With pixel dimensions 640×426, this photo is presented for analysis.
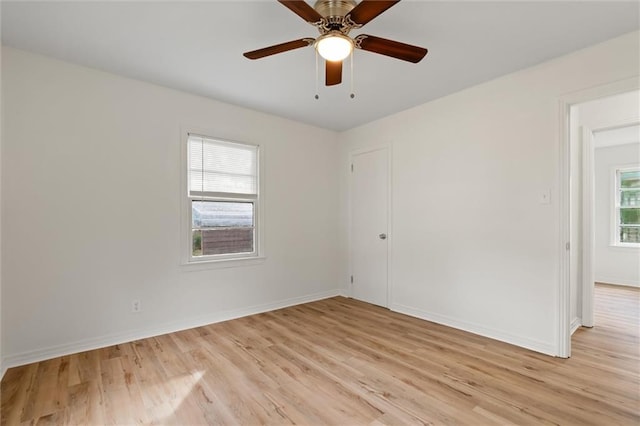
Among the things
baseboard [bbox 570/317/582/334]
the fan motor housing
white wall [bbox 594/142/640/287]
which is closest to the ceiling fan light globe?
the fan motor housing

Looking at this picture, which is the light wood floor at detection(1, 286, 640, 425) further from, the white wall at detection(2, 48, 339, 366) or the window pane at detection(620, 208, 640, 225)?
the window pane at detection(620, 208, 640, 225)

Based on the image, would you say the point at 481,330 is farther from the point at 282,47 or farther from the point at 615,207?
the point at 615,207

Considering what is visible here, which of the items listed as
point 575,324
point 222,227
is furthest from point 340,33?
point 575,324

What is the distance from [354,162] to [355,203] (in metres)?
0.63

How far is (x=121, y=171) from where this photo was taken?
3012 mm

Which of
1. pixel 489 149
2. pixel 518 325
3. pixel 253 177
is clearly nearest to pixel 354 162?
pixel 253 177

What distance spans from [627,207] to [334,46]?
7.11 metres

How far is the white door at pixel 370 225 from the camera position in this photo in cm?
422

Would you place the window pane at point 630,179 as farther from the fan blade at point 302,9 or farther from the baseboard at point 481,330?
the fan blade at point 302,9

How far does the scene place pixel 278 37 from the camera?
237 cm

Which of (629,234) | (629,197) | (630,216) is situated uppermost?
(629,197)

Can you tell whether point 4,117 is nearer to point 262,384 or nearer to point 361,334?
point 262,384

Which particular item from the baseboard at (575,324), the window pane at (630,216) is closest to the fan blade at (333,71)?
the baseboard at (575,324)

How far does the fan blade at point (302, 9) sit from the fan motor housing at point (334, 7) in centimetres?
13
